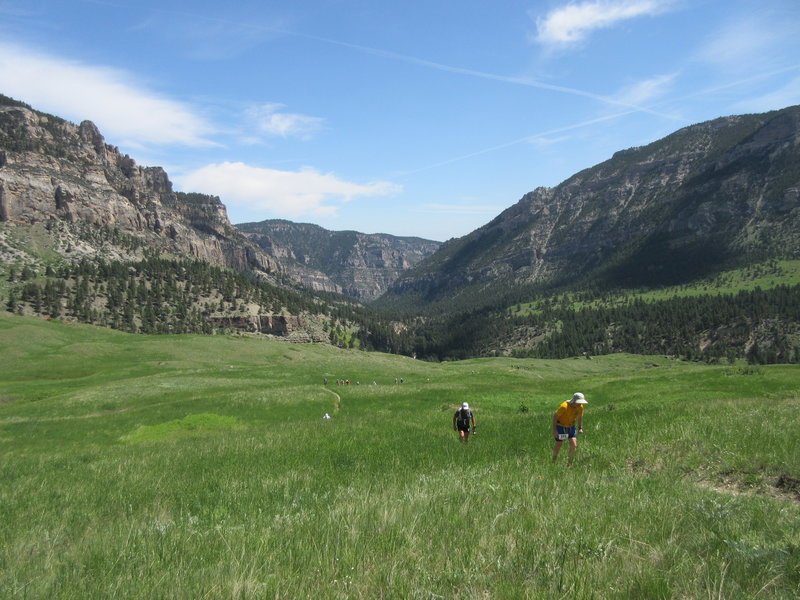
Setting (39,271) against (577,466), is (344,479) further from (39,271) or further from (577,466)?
(39,271)

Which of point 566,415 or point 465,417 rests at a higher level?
point 566,415

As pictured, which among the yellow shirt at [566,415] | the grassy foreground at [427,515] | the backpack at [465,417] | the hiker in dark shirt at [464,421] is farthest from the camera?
the backpack at [465,417]

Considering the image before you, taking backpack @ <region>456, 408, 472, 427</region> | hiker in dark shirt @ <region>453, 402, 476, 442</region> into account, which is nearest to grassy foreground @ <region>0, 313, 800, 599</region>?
hiker in dark shirt @ <region>453, 402, 476, 442</region>

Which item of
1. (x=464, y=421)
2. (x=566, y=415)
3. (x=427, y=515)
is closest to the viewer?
(x=427, y=515)

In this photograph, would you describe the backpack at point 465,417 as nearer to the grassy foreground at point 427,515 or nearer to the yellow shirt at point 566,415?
the grassy foreground at point 427,515

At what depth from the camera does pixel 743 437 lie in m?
10.3

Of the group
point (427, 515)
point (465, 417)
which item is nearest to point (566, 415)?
point (465, 417)

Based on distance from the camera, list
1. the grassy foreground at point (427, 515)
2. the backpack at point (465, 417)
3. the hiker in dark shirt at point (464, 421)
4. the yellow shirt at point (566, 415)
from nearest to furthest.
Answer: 1. the grassy foreground at point (427, 515)
2. the yellow shirt at point (566, 415)
3. the hiker in dark shirt at point (464, 421)
4. the backpack at point (465, 417)

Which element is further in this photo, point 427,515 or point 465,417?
point 465,417

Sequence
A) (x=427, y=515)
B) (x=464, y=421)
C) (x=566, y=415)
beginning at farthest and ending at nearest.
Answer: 1. (x=464, y=421)
2. (x=566, y=415)
3. (x=427, y=515)

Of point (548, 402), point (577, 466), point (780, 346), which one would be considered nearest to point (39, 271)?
point (548, 402)

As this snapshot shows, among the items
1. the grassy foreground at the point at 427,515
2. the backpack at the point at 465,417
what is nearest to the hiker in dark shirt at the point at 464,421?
the backpack at the point at 465,417

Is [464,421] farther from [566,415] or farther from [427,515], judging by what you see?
[427,515]

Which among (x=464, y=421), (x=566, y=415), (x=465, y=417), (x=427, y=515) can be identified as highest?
(x=427, y=515)
